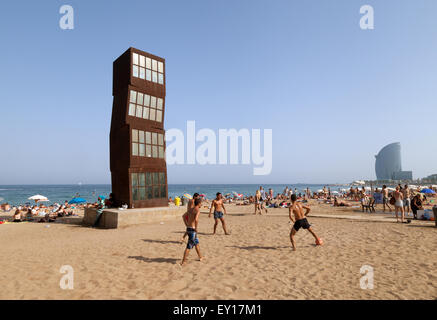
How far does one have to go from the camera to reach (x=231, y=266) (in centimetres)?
615

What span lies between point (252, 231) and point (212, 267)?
5049 mm

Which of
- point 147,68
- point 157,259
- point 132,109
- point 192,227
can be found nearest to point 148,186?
point 132,109

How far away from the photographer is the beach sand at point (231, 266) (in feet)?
15.4

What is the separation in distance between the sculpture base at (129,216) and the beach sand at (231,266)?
2703 mm

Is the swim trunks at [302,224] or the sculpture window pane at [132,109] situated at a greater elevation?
the sculpture window pane at [132,109]

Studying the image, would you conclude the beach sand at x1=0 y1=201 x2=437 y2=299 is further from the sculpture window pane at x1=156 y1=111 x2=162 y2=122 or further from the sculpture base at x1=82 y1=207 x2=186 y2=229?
the sculpture window pane at x1=156 y1=111 x2=162 y2=122

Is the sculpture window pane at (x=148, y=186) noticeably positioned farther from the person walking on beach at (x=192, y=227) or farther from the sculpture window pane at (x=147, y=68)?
the person walking on beach at (x=192, y=227)

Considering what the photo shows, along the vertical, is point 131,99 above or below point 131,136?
above

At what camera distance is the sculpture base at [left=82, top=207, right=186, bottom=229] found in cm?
1299

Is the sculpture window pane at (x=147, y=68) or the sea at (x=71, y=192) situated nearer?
the sculpture window pane at (x=147, y=68)

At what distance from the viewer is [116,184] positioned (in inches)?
607

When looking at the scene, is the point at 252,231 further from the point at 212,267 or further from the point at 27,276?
the point at 27,276

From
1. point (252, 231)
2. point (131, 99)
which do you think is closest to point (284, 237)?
point (252, 231)

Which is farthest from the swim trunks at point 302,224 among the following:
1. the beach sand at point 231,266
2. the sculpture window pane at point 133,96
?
the sculpture window pane at point 133,96
